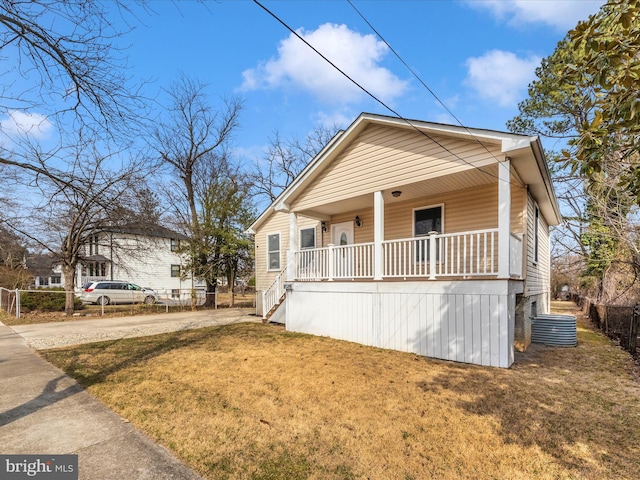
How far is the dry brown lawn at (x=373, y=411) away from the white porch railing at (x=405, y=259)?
2.00 m

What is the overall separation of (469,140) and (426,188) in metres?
1.81

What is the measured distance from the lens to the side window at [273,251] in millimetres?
14086

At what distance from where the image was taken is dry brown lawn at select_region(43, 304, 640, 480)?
287 centimetres

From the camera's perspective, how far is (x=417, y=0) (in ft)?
21.1

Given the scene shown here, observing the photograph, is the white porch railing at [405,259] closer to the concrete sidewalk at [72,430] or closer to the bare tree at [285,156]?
the concrete sidewalk at [72,430]

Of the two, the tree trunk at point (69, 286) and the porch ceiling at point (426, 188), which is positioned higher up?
the porch ceiling at point (426, 188)

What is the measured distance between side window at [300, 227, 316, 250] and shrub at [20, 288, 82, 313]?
11.3m

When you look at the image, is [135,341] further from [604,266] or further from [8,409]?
[604,266]

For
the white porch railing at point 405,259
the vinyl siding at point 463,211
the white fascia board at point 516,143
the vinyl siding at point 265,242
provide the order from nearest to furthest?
the white fascia board at point 516,143
the white porch railing at point 405,259
the vinyl siding at point 463,211
the vinyl siding at point 265,242

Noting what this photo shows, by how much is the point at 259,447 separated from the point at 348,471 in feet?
2.92

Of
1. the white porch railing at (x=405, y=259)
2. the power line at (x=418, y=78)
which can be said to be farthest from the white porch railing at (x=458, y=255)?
the power line at (x=418, y=78)

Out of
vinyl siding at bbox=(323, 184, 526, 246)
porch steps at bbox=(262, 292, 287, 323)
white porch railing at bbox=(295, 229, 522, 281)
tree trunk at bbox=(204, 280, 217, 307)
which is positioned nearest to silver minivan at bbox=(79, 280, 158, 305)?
tree trunk at bbox=(204, 280, 217, 307)

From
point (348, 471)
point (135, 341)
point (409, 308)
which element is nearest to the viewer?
point (348, 471)

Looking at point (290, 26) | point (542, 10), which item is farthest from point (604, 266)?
point (290, 26)
